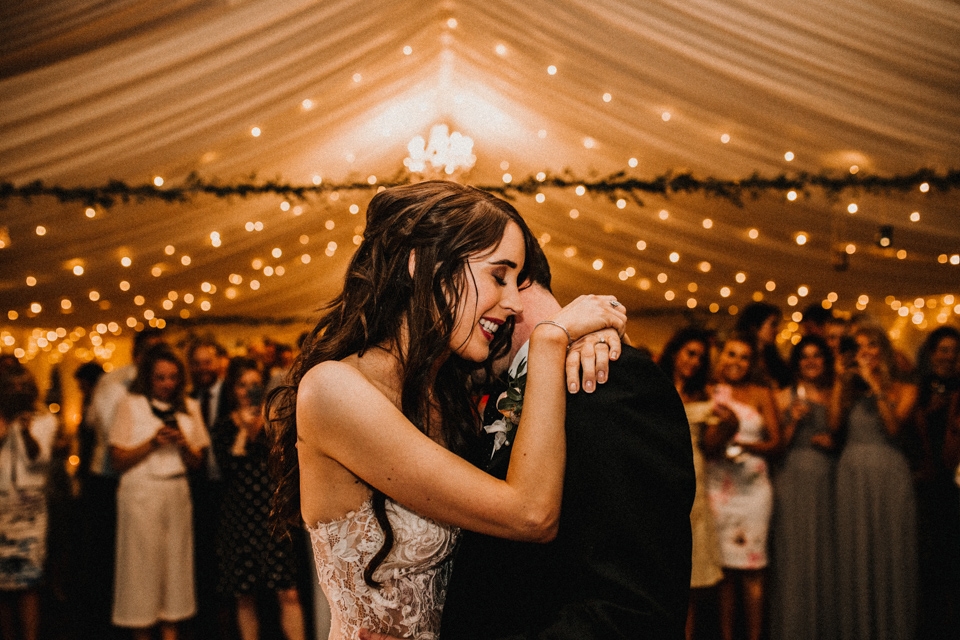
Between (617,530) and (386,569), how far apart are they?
23.3 inches

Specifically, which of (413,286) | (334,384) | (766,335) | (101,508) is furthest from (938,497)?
(101,508)

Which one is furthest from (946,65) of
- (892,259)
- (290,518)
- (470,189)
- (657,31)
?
(892,259)

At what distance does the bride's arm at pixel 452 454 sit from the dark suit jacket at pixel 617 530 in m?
0.04

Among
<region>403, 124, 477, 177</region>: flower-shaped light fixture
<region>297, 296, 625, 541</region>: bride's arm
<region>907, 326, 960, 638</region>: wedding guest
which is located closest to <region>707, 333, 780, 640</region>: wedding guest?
<region>907, 326, 960, 638</region>: wedding guest

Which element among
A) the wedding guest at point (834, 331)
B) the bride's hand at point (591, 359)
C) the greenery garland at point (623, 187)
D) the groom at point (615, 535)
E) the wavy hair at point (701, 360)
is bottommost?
the groom at point (615, 535)

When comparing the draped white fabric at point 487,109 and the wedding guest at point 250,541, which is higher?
the draped white fabric at point 487,109

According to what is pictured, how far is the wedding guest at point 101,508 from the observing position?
438 centimetres

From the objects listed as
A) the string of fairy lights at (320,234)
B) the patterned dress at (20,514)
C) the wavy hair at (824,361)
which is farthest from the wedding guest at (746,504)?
the patterned dress at (20,514)

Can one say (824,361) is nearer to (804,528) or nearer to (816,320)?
(804,528)

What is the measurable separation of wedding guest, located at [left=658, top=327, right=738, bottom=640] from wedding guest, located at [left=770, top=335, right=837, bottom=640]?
0.34m

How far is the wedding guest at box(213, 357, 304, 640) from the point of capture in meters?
3.96

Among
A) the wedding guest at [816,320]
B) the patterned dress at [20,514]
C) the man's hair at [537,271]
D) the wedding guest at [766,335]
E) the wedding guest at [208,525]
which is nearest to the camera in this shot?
the man's hair at [537,271]

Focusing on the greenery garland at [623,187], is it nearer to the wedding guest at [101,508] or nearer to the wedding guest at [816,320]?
the wedding guest at [101,508]

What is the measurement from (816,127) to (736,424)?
5.28 ft
